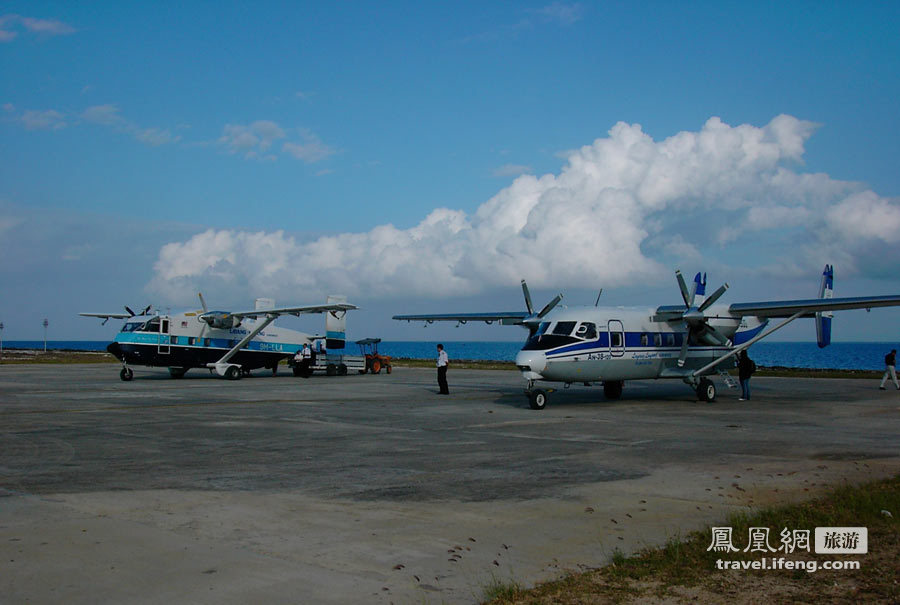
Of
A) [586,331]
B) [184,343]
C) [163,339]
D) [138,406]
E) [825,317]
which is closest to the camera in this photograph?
→ [138,406]

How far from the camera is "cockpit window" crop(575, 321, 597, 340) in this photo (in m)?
21.1

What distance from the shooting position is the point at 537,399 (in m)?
19.9

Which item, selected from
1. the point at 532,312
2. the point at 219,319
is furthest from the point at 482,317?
the point at 219,319

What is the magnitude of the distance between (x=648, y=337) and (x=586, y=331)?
9.93 ft

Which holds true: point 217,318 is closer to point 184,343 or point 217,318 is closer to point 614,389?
point 184,343

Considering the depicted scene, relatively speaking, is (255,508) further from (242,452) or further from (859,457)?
(859,457)

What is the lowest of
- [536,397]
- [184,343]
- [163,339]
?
[536,397]

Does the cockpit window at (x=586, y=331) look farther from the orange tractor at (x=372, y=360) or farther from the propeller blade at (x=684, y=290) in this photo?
the orange tractor at (x=372, y=360)

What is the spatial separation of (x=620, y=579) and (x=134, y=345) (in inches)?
1180

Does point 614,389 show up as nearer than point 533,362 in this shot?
No

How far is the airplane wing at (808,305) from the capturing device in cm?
2175

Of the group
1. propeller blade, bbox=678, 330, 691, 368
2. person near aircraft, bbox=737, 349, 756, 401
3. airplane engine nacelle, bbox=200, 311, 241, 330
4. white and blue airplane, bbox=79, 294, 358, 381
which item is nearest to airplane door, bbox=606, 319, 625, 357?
propeller blade, bbox=678, 330, 691, 368

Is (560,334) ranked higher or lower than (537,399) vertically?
higher

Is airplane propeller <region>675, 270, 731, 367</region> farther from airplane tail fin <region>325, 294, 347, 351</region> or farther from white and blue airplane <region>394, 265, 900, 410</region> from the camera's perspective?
airplane tail fin <region>325, 294, 347, 351</region>
